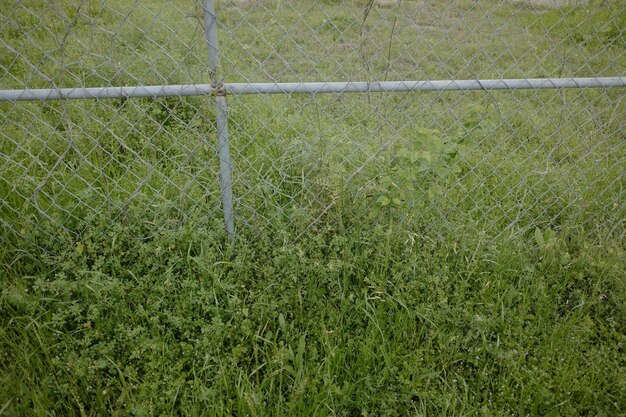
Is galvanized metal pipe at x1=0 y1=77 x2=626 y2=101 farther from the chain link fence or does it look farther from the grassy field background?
the grassy field background

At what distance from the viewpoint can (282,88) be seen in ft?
6.90

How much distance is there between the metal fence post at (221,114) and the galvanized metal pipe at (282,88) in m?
0.05

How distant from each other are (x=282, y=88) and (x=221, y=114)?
1.00 ft

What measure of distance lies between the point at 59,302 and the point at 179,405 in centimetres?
76

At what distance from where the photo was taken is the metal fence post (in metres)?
1.97

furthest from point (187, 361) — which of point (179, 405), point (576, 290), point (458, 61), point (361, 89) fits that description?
point (458, 61)

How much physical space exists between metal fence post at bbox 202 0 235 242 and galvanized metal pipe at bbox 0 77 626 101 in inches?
2.2

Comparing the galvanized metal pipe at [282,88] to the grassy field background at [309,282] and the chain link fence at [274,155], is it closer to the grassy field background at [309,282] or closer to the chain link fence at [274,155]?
the chain link fence at [274,155]

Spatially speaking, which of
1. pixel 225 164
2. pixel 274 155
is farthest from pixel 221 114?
pixel 274 155

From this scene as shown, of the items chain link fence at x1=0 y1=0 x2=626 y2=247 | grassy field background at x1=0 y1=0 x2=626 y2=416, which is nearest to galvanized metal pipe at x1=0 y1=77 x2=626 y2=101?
chain link fence at x1=0 y1=0 x2=626 y2=247

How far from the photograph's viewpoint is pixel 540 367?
2107 mm

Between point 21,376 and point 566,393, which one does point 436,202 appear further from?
point 21,376

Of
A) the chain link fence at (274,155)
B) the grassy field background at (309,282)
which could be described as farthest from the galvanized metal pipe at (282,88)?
the grassy field background at (309,282)

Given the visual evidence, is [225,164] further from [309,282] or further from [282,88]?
[309,282]
